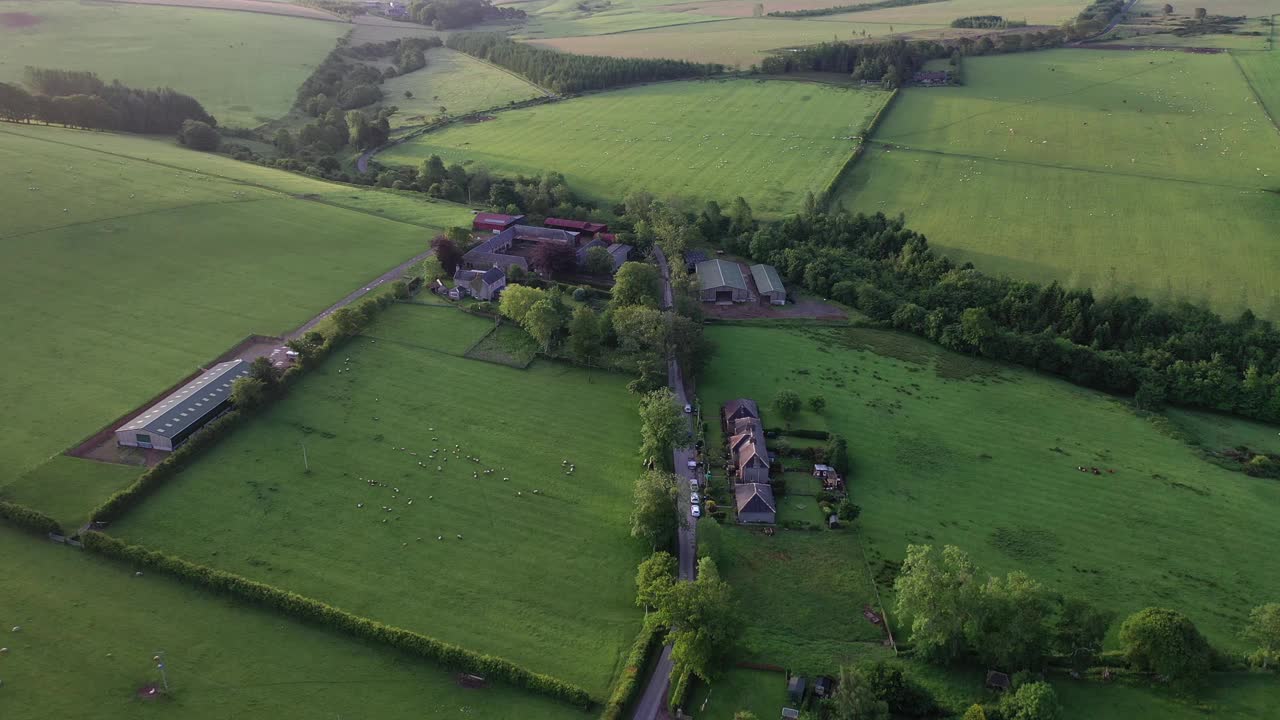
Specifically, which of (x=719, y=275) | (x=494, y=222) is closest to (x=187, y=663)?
(x=719, y=275)

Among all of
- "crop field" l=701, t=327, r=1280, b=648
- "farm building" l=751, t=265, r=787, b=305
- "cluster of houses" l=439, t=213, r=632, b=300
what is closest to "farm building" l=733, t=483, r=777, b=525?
"crop field" l=701, t=327, r=1280, b=648

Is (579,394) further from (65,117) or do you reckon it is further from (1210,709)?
(65,117)

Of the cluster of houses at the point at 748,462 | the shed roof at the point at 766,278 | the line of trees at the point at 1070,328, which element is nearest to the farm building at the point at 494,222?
the shed roof at the point at 766,278

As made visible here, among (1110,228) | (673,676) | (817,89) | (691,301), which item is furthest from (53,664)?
(817,89)

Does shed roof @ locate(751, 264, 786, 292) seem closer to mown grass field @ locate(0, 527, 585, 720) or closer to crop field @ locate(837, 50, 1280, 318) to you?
crop field @ locate(837, 50, 1280, 318)

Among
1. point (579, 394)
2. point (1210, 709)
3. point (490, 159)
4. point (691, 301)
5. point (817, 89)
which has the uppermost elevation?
point (817, 89)

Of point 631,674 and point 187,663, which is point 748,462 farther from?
point 187,663
